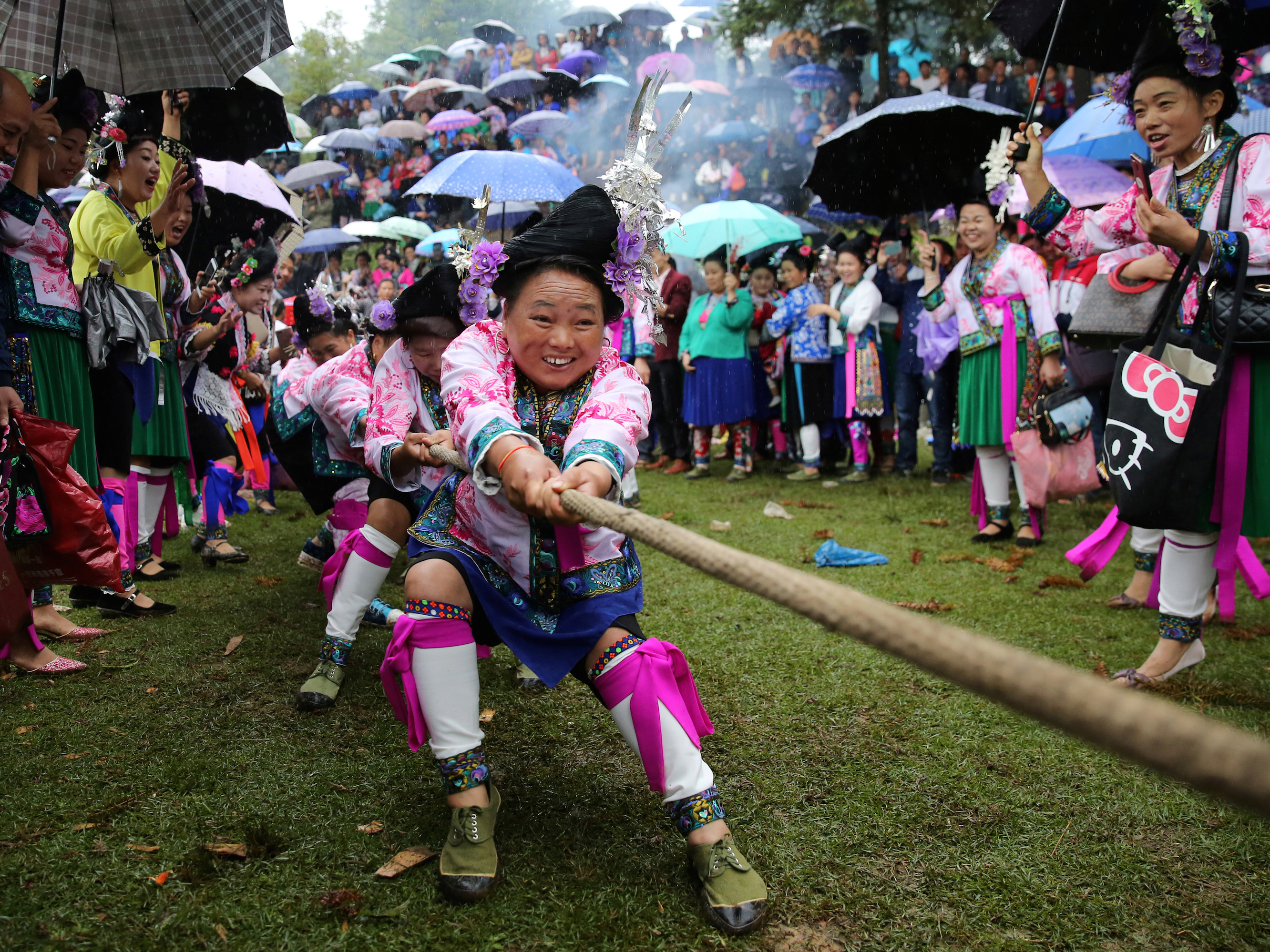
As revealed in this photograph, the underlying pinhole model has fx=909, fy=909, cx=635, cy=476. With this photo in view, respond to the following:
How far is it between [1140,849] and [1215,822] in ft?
0.90

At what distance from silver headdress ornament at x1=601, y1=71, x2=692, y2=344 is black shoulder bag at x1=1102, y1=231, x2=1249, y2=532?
5.26 ft

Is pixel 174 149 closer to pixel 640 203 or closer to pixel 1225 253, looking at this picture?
pixel 640 203

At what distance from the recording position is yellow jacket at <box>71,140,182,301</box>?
13.3ft

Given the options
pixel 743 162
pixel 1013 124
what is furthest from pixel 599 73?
pixel 1013 124

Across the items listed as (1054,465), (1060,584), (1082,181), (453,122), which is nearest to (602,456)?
(1060,584)

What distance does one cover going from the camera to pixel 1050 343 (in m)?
5.54

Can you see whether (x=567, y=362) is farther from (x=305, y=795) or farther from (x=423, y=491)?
(x=305, y=795)

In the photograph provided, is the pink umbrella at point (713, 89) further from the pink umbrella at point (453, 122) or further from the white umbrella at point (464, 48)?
the white umbrella at point (464, 48)

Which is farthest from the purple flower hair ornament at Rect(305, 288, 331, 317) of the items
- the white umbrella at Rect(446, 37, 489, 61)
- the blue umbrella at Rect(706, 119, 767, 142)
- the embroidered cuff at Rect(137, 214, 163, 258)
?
the white umbrella at Rect(446, 37, 489, 61)

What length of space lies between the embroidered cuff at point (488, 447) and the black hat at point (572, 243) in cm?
50

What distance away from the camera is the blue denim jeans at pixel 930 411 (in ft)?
26.5

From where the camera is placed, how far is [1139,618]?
419 cm

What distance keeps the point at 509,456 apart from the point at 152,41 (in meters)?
3.04

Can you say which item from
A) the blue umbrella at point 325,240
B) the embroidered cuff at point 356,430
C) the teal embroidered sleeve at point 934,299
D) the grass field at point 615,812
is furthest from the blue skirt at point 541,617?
the blue umbrella at point 325,240
